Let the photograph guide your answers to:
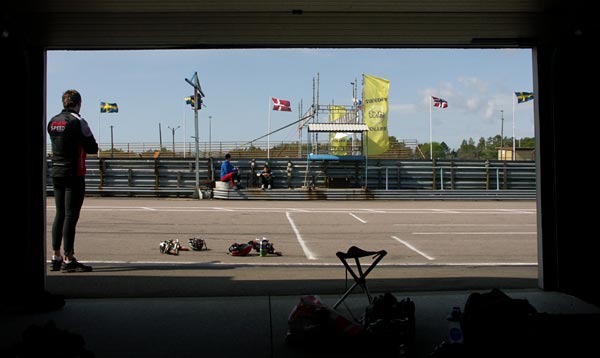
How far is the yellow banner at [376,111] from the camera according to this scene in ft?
100

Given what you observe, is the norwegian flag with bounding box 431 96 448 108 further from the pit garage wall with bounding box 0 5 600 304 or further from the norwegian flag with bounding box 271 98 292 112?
the pit garage wall with bounding box 0 5 600 304

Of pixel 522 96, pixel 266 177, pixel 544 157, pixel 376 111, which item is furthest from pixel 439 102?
pixel 544 157

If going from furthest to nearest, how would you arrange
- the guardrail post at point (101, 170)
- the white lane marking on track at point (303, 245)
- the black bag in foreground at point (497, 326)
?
the guardrail post at point (101, 170) < the white lane marking on track at point (303, 245) < the black bag in foreground at point (497, 326)

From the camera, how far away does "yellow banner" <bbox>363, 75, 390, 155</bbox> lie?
30484mm

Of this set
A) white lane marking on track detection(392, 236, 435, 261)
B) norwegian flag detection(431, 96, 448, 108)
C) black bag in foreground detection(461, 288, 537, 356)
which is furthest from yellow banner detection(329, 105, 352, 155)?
black bag in foreground detection(461, 288, 537, 356)

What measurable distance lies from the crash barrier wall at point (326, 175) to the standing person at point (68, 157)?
21.1 metres

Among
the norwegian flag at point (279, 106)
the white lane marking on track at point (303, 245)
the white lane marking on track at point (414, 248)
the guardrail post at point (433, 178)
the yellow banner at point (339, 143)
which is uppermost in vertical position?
the norwegian flag at point (279, 106)

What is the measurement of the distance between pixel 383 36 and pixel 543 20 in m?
1.47

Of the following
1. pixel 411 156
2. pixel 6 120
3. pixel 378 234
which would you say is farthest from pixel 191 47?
pixel 411 156

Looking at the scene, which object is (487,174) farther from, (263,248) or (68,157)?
(68,157)

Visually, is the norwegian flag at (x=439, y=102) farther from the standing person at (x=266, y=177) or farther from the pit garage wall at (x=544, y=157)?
the pit garage wall at (x=544, y=157)

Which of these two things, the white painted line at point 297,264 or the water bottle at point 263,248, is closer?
the white painted line at point 297,264

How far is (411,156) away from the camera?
39.5 metres

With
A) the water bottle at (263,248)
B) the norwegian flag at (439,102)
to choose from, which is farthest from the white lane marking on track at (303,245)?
the norwegian flag at (439,102)
